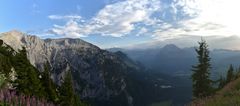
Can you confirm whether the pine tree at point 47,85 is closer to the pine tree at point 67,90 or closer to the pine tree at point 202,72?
the pine tree at point 67,90

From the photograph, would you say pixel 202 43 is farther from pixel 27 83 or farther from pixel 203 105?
pixel 203 105

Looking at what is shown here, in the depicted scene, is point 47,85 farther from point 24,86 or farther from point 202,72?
point 202,72

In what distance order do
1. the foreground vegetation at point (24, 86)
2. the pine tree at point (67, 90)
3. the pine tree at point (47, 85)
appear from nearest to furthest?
the foreground vegetation at point (24, 86)
the pine tree at point (47, 85)
the pine tree at point (67, 90)

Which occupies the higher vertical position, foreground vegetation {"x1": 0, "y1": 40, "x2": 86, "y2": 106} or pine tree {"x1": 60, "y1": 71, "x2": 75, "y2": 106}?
foreground vegetation {"x1": 0, "y1": 40, "x2": 86, "y2": 106}

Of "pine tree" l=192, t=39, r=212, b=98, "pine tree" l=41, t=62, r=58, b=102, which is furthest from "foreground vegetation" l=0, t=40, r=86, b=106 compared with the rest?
"pine tree" l=192, t=39, r=212, b=98

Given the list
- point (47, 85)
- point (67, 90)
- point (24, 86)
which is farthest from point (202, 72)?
point (24, 86)

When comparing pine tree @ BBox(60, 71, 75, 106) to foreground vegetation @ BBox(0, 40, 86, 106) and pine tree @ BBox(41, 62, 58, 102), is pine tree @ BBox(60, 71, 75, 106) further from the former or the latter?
pine tree @ BBox(41, 62, 58, 102)

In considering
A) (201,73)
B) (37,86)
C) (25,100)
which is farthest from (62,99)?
(25,100)

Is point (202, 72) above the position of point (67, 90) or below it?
above

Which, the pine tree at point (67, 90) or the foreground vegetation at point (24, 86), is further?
the pine tree at point (67, 90)

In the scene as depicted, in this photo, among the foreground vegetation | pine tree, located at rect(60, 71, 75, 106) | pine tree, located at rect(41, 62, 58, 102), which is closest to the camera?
the foreground vegetation

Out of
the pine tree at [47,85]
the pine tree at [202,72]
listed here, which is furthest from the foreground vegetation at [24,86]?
the pine tree at [202,72]
